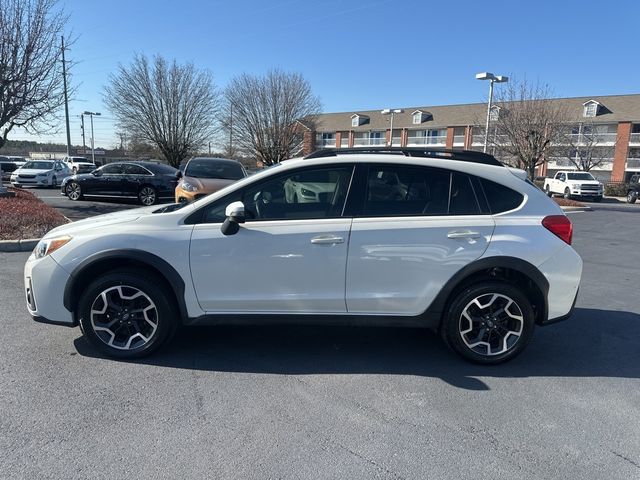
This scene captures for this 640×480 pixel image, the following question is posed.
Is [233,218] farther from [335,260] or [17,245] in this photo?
[17,245]

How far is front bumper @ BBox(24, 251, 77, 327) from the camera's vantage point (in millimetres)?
3592

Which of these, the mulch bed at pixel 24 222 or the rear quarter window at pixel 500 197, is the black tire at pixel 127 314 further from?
the mulch bed at pixel 24 222

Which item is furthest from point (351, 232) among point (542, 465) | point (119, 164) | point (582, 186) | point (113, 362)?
point (582, 186)

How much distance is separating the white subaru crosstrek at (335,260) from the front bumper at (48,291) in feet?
0.04

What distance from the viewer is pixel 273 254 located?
3535 millimetres

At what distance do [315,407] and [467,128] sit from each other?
5842cm

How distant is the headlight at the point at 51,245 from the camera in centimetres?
365

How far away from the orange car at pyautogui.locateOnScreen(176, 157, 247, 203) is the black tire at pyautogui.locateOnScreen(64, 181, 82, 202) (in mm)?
5984

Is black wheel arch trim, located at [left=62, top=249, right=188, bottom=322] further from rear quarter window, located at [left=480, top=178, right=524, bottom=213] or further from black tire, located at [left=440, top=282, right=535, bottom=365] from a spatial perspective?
rear quarter window, located at [left=480, top=178, right=524, bottom=213]

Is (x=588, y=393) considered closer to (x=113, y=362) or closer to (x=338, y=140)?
(x=113, y=362)

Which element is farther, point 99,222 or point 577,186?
point 577,186

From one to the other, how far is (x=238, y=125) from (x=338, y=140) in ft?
98.2

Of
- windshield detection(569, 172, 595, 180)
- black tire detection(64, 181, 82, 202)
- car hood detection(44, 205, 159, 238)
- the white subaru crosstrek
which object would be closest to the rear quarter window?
the white subaru crosstrek

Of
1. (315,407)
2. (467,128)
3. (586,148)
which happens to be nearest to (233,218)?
(315,407)
